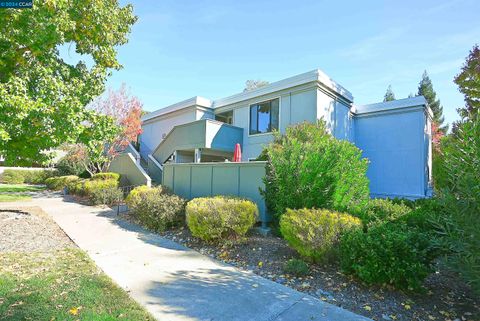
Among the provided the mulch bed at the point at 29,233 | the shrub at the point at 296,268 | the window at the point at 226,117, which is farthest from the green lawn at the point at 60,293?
the window at the point at 226,117

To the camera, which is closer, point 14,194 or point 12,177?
point 14,194

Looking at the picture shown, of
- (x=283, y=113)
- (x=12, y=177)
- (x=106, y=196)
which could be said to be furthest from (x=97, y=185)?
(x=12, y=177)

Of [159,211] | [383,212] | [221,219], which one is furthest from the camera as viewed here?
[159,211]

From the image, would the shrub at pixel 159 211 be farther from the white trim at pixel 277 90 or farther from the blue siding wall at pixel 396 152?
the blue siding wall at pixel 396 152

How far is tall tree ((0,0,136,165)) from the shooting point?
18.7 ft

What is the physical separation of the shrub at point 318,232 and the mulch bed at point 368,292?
0.33 metres

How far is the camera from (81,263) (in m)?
5.13

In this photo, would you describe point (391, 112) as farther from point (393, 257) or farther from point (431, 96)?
point (431, 96)

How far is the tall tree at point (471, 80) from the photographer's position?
11351mm

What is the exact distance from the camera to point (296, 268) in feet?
15.4

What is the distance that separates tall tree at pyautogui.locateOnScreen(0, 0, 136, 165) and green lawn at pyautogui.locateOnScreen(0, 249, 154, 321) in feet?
8.92

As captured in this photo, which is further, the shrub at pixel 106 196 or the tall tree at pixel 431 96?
the tall tree at pixel 431 96

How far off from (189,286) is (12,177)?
28685mm

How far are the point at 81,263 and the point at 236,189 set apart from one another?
178 inches
